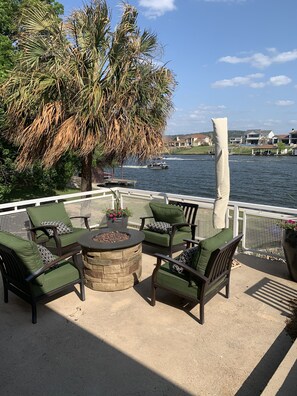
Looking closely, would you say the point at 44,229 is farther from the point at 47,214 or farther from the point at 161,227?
the point at 161,227

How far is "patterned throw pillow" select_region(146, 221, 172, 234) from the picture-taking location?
4.90 meters

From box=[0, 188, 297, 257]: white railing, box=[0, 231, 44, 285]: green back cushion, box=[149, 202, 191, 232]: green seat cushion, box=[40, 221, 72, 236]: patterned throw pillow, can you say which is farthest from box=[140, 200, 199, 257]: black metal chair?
box=[0, 231, 44, 285]: green back cushion

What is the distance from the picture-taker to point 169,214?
5.17 metres

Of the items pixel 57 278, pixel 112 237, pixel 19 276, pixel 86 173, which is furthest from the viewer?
pixel 86 173

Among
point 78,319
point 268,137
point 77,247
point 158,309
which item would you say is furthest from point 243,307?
point 268,137

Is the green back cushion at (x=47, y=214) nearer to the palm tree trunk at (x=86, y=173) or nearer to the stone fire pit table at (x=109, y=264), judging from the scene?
the stone fire pit table at (x=109, y=264)

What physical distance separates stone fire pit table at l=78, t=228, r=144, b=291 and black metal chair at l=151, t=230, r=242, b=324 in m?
0.55

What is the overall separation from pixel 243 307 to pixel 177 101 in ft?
16.6

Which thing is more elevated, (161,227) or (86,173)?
(86,173)

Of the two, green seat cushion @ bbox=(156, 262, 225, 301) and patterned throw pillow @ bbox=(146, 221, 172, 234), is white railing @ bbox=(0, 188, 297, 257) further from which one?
green seat cushion @ bbox=(156, 262, 225, 301)

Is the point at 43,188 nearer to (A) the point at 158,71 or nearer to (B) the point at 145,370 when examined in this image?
(A) the point at 158,71

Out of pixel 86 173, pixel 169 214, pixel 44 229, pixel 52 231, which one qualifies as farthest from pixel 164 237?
pixel 86 173

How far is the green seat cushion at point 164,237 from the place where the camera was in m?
4.71

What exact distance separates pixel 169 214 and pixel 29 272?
2.76m
